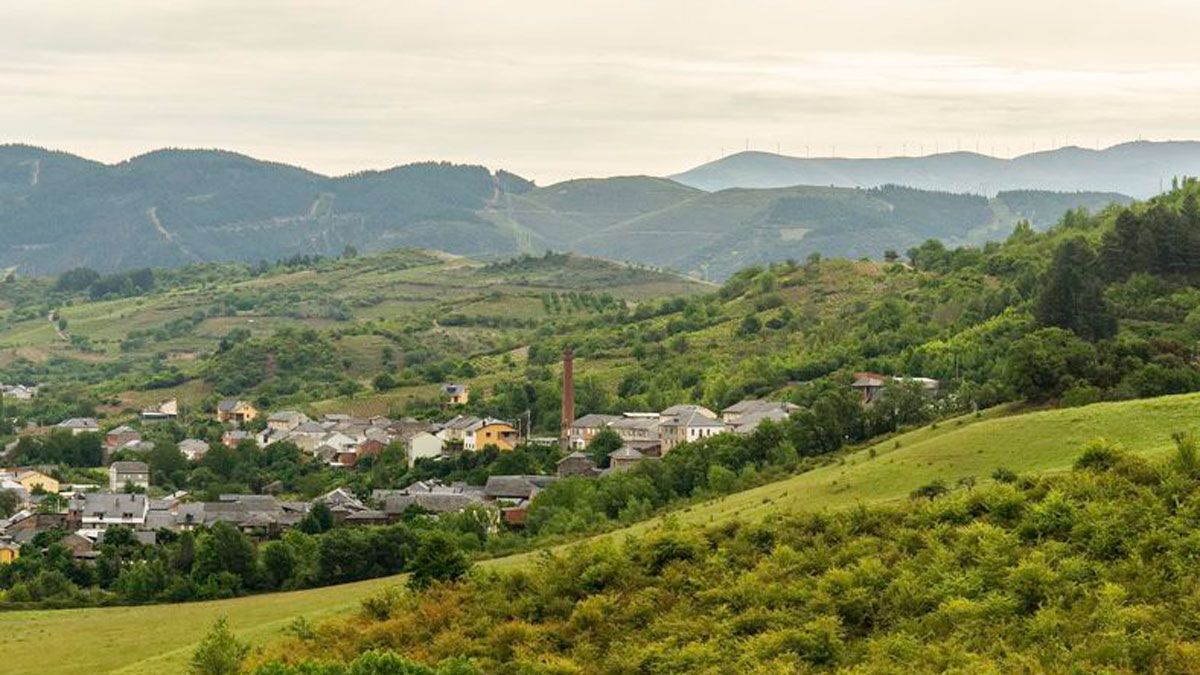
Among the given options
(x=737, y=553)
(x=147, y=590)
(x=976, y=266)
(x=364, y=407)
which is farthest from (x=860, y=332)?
(x=737, y=553)

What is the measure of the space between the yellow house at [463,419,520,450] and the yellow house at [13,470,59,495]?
24416mm

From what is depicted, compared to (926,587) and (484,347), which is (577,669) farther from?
(484,347)

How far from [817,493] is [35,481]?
242ft

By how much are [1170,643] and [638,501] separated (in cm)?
4293

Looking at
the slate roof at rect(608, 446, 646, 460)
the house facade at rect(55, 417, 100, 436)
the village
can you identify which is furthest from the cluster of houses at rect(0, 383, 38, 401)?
the slate roof at rect(608, 446, 646, 460)

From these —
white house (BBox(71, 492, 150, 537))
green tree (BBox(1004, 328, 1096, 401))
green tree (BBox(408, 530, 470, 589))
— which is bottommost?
white house (BBox(71, 492, 150, 537))

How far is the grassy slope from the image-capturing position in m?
48.6

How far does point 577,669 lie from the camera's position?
36438 mm

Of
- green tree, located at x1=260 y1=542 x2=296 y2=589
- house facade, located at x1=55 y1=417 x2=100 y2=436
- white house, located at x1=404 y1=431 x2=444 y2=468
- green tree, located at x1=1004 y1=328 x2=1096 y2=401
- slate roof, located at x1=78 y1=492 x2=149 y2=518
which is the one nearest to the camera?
green tree, located at x1=1004 y1=328 x2=1096 y2=401

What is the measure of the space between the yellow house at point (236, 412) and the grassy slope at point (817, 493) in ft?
281

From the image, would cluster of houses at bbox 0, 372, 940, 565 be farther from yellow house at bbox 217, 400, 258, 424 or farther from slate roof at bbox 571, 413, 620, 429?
yellow house at bbox 217, 400, 258, 424

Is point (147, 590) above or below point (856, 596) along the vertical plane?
below

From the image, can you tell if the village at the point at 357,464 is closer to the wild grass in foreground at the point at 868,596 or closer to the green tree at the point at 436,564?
the green tree at the point at 436,564

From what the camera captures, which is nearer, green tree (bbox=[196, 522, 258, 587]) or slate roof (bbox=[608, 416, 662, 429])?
green tree (bbox=[196, 522, 258, 587])
